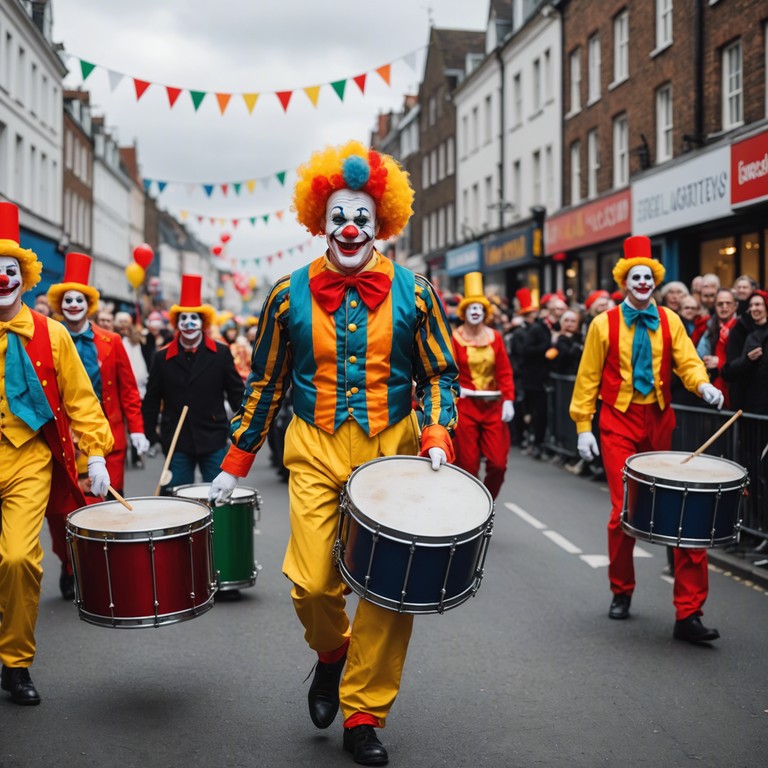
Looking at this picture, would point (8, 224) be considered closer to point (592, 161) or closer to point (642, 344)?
point (642, 344)

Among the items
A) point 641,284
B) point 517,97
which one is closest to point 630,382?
point 641,284

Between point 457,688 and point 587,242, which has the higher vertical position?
point 587,242

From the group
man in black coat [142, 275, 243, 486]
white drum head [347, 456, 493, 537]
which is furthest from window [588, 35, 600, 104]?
white drum head [347, 456, 493, 537]

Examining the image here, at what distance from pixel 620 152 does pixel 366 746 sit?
24118 mm

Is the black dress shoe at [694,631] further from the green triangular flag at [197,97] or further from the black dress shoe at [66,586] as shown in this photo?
the green triangular flag at [197,97]

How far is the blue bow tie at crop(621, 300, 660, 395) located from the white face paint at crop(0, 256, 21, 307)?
11.5 ft

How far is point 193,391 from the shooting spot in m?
8.22

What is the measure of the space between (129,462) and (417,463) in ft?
41.6

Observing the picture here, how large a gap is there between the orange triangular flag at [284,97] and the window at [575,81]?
1425 centimetres

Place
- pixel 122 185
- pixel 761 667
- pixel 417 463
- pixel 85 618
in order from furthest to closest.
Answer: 1. pixel 122 185
2. pixel 761 667
3. pixel 85 618
4. pixel 417 463

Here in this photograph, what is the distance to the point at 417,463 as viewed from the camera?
449cm

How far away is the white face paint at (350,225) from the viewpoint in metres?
4.73

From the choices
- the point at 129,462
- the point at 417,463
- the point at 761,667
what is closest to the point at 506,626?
the point at 761,667

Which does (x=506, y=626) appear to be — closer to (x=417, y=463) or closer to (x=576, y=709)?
(x=576, y=709)
